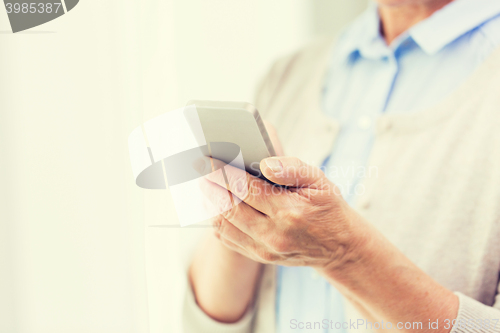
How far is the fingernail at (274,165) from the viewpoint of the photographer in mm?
336

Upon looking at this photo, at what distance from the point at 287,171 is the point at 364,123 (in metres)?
0.30

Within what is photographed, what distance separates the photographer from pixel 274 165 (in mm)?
338

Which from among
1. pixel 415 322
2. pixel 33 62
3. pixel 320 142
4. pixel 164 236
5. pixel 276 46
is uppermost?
pixel 276 46

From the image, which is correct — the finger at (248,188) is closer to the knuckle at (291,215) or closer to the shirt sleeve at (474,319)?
the knuckle at (291,215)

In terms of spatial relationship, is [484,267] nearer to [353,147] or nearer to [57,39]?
[353,147]

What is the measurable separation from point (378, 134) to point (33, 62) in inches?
18.2

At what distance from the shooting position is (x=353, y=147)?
600 millimetres

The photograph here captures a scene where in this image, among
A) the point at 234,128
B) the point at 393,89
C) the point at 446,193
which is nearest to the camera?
the point at 234,128

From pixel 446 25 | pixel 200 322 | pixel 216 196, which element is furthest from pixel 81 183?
pixel 446 25

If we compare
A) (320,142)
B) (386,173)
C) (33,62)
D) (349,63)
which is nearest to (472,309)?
(386,173)

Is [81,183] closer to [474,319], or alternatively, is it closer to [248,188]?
[248,188]

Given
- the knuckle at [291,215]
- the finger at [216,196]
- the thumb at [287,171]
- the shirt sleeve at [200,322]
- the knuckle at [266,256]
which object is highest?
the thumb at [287,171]

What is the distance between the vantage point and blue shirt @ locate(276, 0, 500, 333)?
0.55 metres

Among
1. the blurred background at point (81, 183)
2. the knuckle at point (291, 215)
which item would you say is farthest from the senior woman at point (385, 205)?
the blurred background at point (81, 183)
